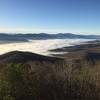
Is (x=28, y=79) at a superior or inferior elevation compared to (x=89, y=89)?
superior

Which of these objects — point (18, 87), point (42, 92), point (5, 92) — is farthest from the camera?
point (42, 92)

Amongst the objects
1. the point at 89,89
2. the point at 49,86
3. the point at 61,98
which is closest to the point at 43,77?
the point at 49,86

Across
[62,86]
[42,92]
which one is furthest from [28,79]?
[62,86]

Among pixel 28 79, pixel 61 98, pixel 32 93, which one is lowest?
pixel 61 98

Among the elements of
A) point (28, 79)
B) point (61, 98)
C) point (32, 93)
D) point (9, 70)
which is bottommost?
point (61, 98)

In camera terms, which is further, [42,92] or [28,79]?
[42,92]

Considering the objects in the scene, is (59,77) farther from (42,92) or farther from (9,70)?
(9,70)

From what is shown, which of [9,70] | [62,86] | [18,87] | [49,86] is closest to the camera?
[9,70]

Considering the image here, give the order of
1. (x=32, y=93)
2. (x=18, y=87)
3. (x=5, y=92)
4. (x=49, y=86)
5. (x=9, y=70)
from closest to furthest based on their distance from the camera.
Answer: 1. (x=5, y=92)
2. (x=9, y=70)
3. (x=18, y=87)
4. (x=32, y=93)
5. (x=49, y=86)

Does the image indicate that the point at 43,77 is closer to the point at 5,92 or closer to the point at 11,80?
the point at 11,80
